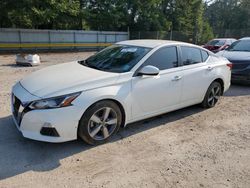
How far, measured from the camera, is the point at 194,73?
5.04 m

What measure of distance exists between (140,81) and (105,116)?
0.83m

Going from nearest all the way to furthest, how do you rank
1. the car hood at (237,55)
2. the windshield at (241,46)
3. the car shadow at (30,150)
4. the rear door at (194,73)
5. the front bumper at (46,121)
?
the car shadow at (30,150) → the front bumper at (46,121) → the rear door at (194,73) → the car hood at (237,55) → the windshield at (241,46)

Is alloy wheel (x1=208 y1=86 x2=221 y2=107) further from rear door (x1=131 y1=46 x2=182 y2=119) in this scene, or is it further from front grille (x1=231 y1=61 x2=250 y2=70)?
front grille (x1=231 y1=61 x2=250 y2=70)

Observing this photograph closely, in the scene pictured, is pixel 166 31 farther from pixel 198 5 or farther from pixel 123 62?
pixel 123 62

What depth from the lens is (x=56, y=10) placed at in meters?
23.1

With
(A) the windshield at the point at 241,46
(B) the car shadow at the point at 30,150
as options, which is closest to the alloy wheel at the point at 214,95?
(B) the car shadow at the point at 30,150

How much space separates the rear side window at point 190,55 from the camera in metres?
5.01

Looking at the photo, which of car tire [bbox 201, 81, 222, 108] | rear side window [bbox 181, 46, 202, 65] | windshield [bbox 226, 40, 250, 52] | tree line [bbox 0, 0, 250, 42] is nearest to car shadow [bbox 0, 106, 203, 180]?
rear side window [bbox 181, 46, 202, 65]

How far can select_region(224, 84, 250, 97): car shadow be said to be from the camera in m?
7.17

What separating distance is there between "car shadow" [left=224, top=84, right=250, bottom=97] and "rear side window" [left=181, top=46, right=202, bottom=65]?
7.40 ft

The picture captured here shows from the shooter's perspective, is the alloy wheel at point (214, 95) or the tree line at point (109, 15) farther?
the tree line at point (109, 15)

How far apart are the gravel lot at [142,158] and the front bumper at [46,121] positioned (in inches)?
11.4

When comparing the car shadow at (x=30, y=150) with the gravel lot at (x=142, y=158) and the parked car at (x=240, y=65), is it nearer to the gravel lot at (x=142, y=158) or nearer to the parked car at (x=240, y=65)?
the gravel lot at (x=142, y=158)

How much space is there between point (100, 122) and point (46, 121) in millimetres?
825
